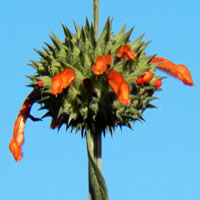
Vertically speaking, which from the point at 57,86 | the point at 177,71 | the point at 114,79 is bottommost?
the point at 114,79

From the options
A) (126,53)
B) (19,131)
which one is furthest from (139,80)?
(19,131)

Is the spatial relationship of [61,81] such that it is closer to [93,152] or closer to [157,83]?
[93,152]

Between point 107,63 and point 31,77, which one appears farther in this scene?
point 31,77

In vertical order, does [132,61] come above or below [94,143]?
above

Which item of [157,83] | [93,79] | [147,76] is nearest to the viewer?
[93,79]

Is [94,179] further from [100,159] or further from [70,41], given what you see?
[70,41]

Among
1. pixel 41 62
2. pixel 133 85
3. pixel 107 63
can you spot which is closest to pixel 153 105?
pixel 133 85
